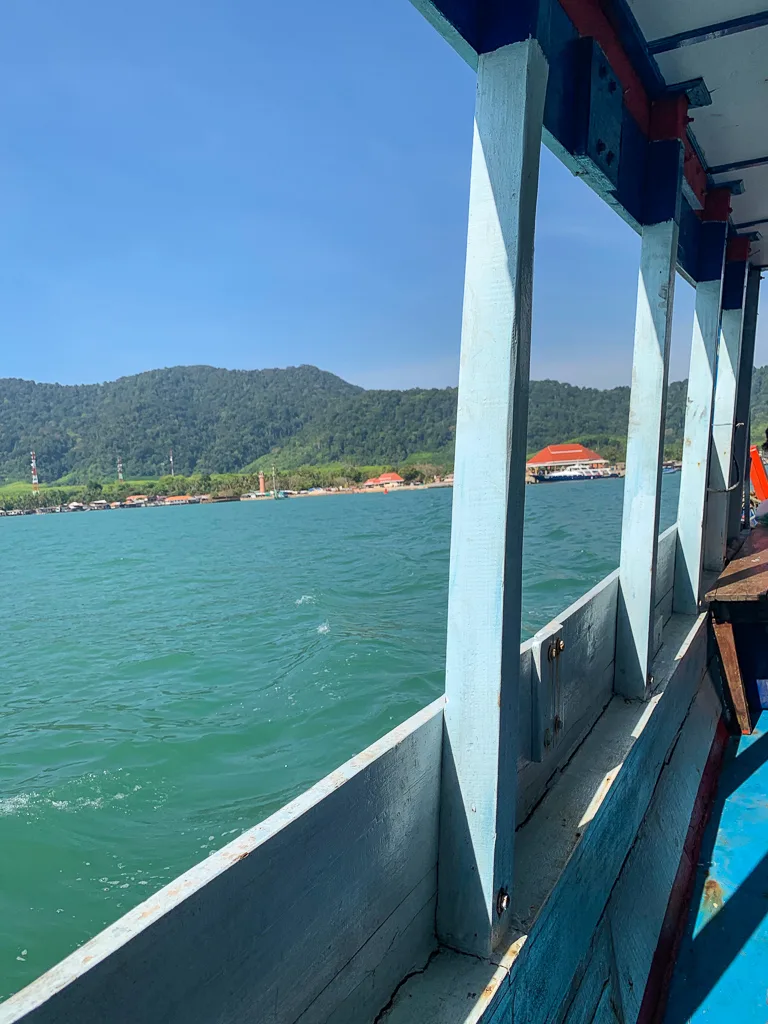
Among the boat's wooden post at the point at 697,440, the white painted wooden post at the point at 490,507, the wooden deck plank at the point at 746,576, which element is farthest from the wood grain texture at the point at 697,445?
the white painted wooden post at the point at 490,507

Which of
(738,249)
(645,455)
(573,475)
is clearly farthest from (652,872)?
(573,475)

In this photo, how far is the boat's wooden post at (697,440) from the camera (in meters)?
4.68

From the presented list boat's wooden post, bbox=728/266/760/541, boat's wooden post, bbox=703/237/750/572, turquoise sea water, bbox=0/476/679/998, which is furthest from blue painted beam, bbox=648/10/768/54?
turquoise sea water, bbox=0/476/679/998

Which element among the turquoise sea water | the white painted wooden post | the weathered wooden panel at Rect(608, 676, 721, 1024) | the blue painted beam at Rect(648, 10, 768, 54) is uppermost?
the blue painted beam at Rect(648, 10, 768, 54)

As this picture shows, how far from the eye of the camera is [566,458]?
254ft

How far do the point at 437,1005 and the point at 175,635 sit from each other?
12.1 m

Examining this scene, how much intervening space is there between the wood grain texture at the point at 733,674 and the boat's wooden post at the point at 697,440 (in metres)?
0.23

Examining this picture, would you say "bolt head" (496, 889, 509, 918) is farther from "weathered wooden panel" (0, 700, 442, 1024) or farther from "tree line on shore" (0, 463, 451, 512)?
"tree line on shore" (0, 463, 451, 512)

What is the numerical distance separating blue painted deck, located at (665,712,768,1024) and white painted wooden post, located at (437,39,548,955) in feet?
4.25

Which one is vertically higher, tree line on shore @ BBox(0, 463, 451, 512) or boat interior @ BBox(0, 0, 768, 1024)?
boat interior @ BBox(0, 0, 768, 1024)

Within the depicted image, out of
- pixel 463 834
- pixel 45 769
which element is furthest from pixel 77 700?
pixel 463 834

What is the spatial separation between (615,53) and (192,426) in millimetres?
122357

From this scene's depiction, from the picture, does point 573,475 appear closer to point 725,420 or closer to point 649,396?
point 725,420

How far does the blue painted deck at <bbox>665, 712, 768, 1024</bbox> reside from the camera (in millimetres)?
2336
